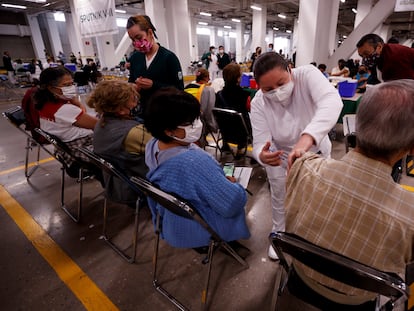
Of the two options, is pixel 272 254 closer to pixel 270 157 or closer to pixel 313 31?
pixel 270 157

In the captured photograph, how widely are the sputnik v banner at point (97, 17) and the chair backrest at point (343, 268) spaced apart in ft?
16.6

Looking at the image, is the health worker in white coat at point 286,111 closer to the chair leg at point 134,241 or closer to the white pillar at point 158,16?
the chair leg at point 134,241

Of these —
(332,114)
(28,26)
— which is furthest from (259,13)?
(332,114)

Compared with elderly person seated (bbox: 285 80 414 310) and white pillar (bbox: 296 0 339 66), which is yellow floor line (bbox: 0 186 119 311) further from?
white pillar (bbox: 296 0 339 66)

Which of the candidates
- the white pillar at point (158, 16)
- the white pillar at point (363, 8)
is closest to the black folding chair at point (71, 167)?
the white pillar at point (158, 16)

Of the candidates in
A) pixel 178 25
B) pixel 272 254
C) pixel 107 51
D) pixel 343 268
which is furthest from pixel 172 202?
pixel 107 51

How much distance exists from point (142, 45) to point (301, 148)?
158 cm

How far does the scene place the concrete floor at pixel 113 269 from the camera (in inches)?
58.2

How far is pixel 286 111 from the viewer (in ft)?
4.56

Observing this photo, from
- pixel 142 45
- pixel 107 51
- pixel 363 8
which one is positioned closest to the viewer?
pixel 142 45

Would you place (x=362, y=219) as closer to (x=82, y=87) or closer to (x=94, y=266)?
(x=94, y=266)

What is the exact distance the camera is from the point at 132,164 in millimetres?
1665

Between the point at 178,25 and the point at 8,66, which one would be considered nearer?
the point at 178,25

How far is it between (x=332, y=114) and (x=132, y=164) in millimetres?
1223
